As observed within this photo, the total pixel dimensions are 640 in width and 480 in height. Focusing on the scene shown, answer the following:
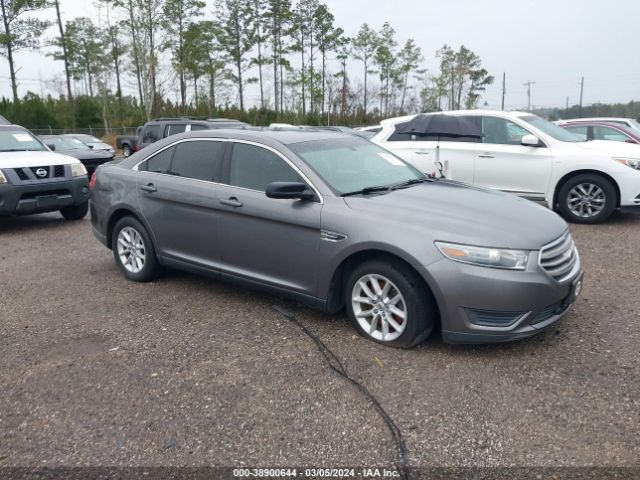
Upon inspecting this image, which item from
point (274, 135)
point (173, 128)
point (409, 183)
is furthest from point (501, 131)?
point (173, 128)

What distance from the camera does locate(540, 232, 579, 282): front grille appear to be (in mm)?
3646

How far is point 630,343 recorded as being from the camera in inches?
155

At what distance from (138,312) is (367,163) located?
238 cm

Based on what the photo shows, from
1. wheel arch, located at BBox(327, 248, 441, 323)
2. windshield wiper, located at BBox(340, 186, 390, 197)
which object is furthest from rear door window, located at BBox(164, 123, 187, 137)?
wheel arch, located at BBox(327, 248, 441, 323)

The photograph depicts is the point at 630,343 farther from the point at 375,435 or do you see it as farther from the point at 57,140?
the point at 57,140

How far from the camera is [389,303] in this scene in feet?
12.6

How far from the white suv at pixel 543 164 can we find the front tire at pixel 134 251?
15.0 feet

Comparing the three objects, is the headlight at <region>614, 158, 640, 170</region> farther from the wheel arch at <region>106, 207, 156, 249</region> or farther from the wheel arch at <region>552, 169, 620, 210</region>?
the wheel arch at <region>106, 207, 156, 249</region>

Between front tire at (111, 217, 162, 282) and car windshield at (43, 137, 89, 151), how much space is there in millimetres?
12896

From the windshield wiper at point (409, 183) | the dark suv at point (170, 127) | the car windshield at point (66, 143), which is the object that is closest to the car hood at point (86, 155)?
the car windshield at point (66, 143)

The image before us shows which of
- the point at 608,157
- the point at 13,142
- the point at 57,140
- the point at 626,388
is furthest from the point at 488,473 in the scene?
the point at 57,140

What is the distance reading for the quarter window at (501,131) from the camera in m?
8.37

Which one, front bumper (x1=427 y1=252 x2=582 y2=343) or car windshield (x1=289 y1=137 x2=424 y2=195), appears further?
car windshield (x1=289 y1=137 x2=424 y2=195)

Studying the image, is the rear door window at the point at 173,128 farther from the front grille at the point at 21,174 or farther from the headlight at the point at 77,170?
the front grille at the point at 21,174
